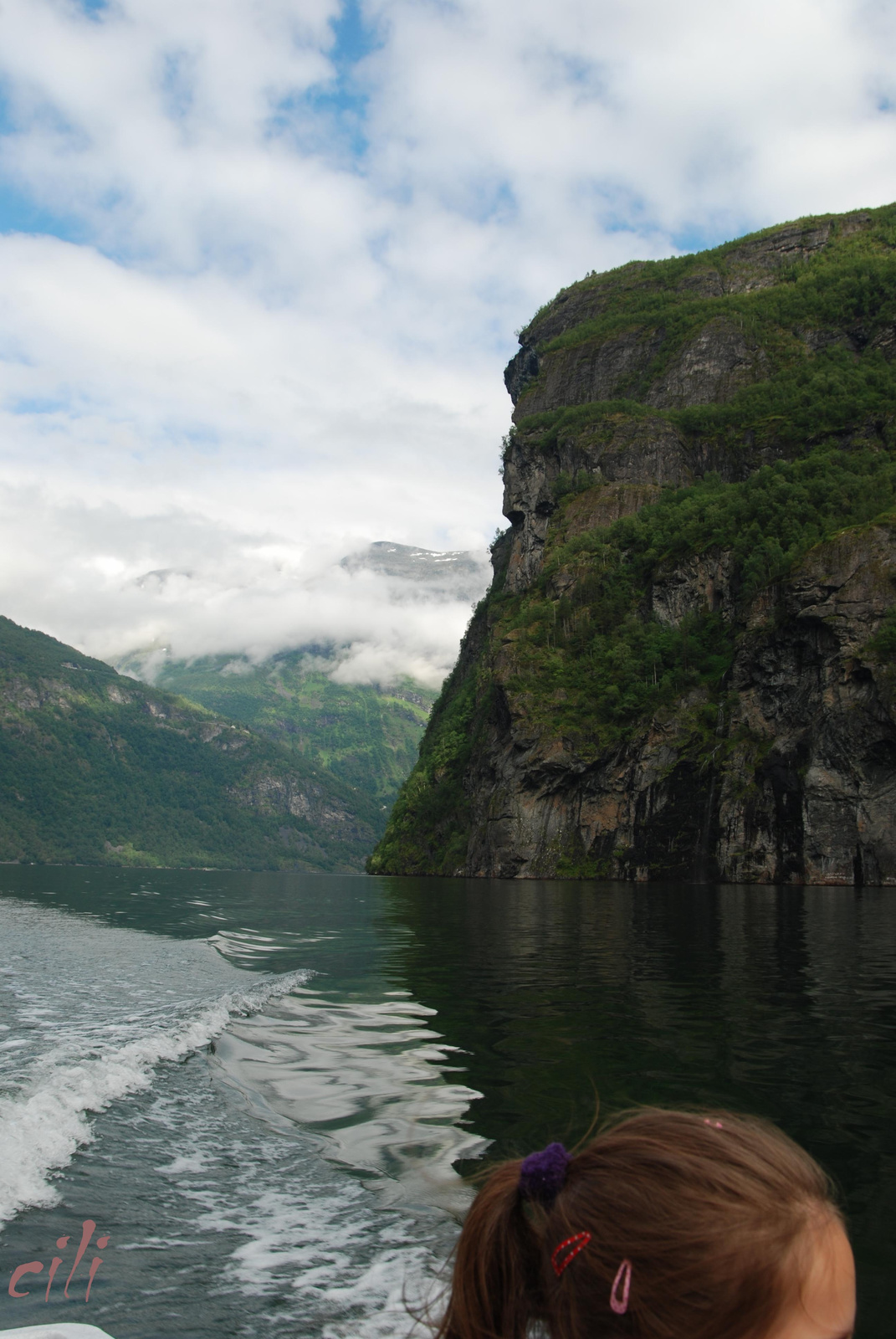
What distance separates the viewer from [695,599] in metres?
97.4

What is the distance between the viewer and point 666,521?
340ft

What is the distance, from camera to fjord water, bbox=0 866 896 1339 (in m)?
5.80

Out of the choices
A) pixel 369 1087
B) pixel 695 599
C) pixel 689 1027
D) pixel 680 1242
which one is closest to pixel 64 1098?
pixel 369 1087

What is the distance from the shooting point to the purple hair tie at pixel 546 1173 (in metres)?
1.88

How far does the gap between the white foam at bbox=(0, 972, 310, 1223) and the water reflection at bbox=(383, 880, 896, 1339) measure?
4045 mm

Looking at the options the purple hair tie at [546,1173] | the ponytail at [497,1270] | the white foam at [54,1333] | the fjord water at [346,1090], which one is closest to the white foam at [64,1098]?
the fjord water at [346,1090]

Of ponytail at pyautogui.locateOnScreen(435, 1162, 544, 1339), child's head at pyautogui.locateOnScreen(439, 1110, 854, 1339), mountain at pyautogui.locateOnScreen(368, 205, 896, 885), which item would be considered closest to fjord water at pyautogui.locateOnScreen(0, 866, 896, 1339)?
ponytail at pyautogui.locateOnScreen(435, 1162, 544, 1339)

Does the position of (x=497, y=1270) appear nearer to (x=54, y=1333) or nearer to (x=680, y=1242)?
(x=680, y=1242)

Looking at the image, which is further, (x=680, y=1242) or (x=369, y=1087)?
(x=369, y=1087)

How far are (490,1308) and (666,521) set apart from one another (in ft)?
350

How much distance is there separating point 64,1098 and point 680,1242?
997 centimetres

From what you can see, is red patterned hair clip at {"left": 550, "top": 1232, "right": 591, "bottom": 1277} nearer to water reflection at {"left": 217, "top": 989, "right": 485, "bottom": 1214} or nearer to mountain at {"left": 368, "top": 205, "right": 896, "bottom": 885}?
water reflection at {"left": 217, "top": 989, "right": 485, "bottom": 1214}

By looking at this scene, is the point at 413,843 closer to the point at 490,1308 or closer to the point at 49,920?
the point at 49,920

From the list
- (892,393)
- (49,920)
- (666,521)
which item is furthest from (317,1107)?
(892,393)
